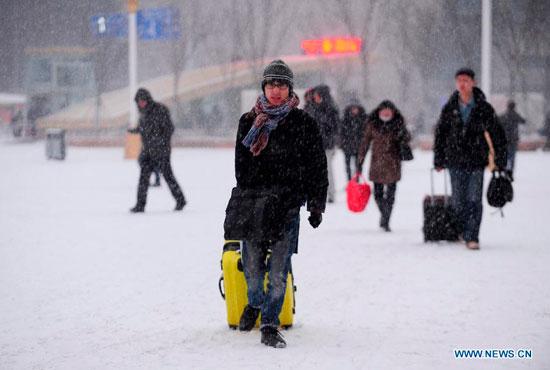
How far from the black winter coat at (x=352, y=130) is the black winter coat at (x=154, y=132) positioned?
3615 millimetres

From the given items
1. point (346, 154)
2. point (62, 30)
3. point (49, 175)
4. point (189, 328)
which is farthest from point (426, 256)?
point (62, 30)

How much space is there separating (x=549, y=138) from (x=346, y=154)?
18608 millimetres

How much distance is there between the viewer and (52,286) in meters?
7.38

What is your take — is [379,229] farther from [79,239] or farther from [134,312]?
[134,312]

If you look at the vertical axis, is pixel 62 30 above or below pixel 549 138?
above

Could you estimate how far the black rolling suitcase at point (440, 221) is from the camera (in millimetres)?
9695

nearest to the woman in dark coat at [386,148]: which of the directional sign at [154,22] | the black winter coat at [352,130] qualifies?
the black winter coat at [352,130]

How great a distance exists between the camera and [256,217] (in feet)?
17.0

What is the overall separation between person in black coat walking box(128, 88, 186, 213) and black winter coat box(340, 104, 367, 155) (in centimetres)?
353

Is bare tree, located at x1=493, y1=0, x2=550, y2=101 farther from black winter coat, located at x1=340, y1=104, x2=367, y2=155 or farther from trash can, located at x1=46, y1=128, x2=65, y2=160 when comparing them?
black winter coat, located at x1=340, y1=104, x2=367, y2=155

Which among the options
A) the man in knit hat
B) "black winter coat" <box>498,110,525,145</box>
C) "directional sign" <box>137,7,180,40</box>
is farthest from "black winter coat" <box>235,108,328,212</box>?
"directional sign" <box>137,7,180,40</box>

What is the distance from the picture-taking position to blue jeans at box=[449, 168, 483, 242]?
29.6 feet

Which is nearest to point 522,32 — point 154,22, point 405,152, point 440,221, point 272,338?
point 154,22

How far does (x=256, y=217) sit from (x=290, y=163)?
0.37 m
